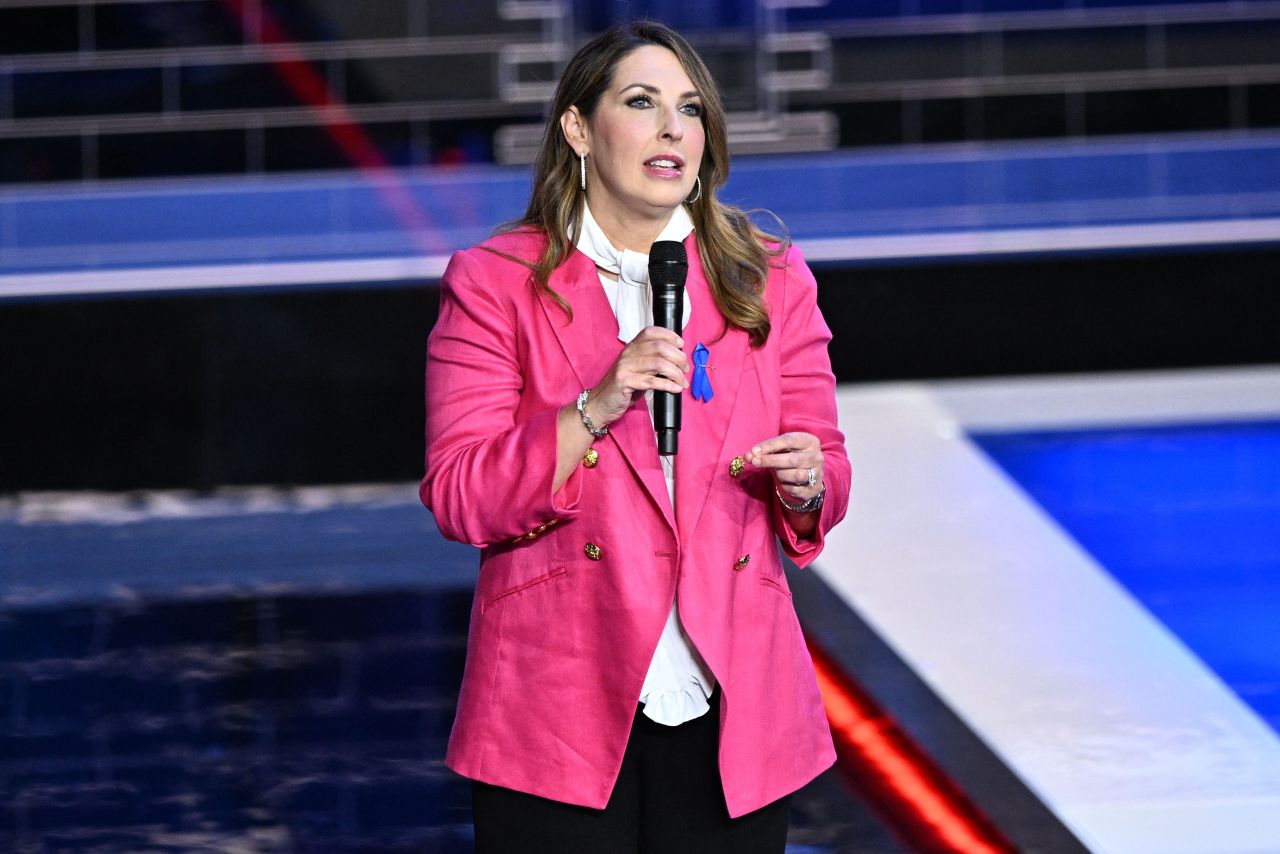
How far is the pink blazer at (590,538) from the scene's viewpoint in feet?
4.68

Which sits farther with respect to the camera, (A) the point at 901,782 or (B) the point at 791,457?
(A) the point at 901,782

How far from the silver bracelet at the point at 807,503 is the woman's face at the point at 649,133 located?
27 centimetres

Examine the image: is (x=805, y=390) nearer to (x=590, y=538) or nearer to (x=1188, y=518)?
(x=590, y=538)

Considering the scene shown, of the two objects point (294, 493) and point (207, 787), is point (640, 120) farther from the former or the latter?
point (294, 493)

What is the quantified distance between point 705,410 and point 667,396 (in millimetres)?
105

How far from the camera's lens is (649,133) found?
4.92ft

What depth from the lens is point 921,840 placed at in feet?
8.38

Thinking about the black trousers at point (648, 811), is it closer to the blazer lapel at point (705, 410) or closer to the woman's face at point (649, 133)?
the blazer lapel at point (705, 410)

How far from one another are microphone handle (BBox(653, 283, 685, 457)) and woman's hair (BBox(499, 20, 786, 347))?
0.09 meters

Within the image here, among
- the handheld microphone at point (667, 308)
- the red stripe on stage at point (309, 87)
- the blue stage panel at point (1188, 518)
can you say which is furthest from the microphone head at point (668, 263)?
the red stripe on stage at point (309, 87)

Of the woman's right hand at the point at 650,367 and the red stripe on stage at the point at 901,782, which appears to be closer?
the woman's right hand at the point at 650,367

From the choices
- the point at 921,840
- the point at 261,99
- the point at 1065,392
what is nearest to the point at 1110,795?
the point at 921,840

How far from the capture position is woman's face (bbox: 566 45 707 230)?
1.50 meters

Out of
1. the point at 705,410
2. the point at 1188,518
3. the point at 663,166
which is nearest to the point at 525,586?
the point at 705,410
